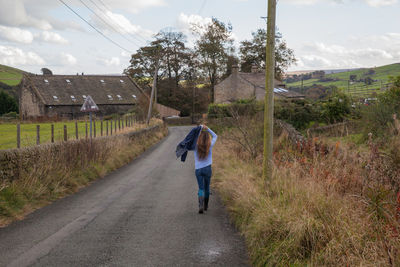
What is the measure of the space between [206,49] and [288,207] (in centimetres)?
6182

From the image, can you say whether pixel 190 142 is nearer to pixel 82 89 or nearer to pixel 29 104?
pixel 29 104

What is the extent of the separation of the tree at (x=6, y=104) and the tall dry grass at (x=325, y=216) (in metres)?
68.1

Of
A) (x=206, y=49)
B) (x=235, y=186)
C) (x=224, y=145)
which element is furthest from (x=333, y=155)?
(x=206, y=49)

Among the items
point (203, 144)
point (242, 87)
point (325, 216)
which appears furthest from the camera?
point (242, 87)

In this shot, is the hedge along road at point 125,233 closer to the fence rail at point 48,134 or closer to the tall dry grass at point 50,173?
the tall dry grass at point 50,173

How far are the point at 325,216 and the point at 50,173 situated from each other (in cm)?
804

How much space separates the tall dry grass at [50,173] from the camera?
852 cm

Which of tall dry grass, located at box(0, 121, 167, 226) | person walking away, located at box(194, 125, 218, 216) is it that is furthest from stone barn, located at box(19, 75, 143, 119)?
person walking away, located at box(194, 125, 218, 216)

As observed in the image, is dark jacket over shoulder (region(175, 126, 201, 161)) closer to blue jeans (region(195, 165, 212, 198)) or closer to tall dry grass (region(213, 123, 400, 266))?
blue jeans (region(195, 165, 212, 198))

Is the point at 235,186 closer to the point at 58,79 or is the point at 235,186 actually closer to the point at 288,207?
the point at 288,207

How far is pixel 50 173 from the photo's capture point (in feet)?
35.3

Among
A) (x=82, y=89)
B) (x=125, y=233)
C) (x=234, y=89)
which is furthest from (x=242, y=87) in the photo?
(x=125, y=233)

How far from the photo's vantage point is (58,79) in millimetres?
61469

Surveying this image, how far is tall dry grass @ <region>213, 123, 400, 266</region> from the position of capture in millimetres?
4312
